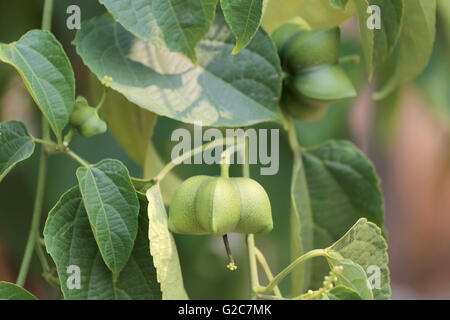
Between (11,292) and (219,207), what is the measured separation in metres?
0.16

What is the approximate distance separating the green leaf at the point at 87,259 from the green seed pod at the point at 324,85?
0.17m

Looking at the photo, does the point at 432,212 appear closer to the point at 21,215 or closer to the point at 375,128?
the point at 375,128

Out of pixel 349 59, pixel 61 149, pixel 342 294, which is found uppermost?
pixel 349 59

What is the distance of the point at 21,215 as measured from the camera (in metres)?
0.85

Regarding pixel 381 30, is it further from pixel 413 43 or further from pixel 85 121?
pixel 85 121

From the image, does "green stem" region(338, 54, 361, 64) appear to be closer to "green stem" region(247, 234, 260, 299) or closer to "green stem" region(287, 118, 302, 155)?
"green stem" region(287, 118, 302, 155)

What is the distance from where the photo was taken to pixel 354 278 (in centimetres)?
37

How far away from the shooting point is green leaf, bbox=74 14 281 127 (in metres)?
0.45

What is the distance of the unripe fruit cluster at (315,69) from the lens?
1.59ft

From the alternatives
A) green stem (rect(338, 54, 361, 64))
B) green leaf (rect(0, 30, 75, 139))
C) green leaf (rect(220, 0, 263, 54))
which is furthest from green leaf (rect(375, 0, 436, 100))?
green leaf (rect(0, 30, 75, 139))

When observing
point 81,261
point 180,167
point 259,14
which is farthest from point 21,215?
point 259,14

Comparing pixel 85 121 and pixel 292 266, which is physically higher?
pixel 85 121

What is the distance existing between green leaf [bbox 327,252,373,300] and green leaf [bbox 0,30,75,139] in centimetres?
21

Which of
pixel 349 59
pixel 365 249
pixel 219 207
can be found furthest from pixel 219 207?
pixel 349 59
